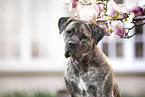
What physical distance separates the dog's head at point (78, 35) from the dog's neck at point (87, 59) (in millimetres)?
17

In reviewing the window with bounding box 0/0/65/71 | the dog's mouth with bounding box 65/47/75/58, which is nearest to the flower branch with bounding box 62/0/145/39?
the dog's mouth with bounding box 65/47/75/58

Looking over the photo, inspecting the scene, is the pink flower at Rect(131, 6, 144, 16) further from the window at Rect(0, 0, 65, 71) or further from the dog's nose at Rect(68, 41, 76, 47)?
the window at Rect(0, 0, 65, 71)

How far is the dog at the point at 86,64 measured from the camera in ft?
1.81

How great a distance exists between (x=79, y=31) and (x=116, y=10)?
0.35ft

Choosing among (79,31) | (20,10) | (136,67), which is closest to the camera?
(79,31)

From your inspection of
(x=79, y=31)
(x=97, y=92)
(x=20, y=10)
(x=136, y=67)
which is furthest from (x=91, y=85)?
(x=20, y=10)

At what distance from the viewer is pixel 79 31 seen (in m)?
0.55

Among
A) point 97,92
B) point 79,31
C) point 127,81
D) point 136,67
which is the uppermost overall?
point 79,31

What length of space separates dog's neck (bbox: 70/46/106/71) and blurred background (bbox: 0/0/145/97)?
3.21 meters

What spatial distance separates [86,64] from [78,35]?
0.09 m

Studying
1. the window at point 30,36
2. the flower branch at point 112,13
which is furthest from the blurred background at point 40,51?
the flower branch at point 112,13

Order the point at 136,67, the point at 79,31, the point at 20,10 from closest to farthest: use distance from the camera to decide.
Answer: the point at 79,31
the point at 136,67
the point at 20,10

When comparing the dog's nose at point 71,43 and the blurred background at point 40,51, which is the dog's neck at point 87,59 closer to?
the dog's nose at point 71,43

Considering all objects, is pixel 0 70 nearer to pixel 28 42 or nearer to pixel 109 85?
pixel 28 42
